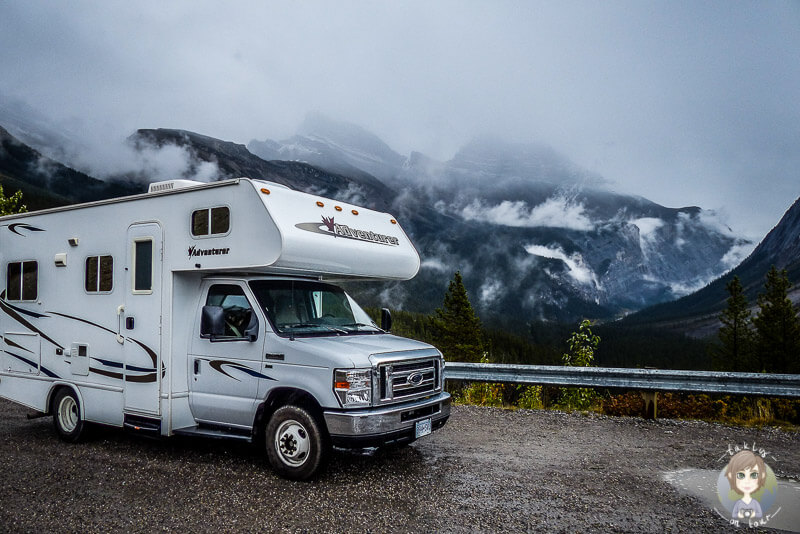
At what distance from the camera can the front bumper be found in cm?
624

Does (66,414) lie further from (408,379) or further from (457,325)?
(457,325)

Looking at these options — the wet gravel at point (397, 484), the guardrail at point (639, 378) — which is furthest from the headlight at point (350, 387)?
the guardrail at point (639, 378)

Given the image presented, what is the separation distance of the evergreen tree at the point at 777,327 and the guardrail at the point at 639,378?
210ft

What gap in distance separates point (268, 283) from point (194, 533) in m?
2.97

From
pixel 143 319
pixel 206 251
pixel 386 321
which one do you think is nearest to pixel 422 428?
pixel 386 321

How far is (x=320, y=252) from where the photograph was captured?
7.26m

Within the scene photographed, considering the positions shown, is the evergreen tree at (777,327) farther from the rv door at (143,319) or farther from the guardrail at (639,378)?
the rv door at (143,319)

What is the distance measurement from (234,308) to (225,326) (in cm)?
24

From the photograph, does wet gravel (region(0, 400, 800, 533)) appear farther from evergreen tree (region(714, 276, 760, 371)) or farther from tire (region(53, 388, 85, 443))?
evergreen tree (region(714, 276, 760, 371))

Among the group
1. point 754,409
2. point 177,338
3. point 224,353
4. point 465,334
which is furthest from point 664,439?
point 465,334

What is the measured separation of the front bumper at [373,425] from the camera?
20.5 feet

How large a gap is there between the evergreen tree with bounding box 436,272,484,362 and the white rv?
58.0 m

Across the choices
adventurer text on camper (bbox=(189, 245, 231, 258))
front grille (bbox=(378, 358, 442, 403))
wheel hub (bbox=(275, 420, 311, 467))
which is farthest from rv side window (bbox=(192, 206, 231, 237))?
front grille (bbox=(378, 358, 442, 403))

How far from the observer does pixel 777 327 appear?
6581 centimetres
